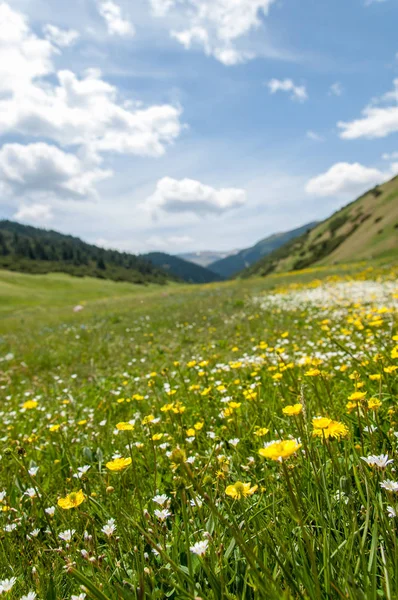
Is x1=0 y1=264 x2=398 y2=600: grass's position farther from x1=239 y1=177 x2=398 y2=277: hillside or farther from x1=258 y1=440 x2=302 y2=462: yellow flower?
x1=239 y1=177 x2=398 y2=277: hillside

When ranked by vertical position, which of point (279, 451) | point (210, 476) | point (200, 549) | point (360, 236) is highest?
point (360, 236)

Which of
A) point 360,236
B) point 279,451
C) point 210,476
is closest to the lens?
point 279,451

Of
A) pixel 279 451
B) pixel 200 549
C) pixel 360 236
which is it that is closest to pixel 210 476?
pixel 200 549

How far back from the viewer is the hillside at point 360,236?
72.4 m

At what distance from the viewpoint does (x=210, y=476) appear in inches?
73.9

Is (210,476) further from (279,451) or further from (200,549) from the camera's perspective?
(279,451)

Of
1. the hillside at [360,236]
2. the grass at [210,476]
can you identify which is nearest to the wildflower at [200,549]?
the grass at [210,476]

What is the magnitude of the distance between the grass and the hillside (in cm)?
5937

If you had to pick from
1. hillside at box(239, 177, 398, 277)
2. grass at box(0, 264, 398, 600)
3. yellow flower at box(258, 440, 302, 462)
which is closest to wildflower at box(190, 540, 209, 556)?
grass at box(0, 264, 398, 600)

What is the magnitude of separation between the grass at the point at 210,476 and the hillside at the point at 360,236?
195ft

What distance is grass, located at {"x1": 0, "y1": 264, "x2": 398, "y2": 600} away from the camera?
5.19ft

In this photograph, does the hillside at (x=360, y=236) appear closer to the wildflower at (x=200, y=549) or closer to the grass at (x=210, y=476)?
the grass at (x=210, y=476)

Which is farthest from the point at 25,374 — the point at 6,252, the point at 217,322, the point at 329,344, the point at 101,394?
the point at 6,252

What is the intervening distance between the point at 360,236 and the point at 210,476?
10005 cm
